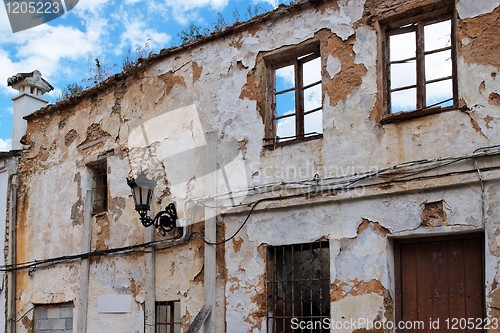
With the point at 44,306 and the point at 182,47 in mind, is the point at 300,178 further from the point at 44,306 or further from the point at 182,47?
the point at 44,306

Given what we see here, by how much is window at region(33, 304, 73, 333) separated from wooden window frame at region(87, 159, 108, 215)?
157cm

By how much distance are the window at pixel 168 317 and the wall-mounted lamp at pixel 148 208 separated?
37.5 inches

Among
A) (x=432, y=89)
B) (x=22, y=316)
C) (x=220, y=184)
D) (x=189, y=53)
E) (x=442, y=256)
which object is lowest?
(x=22, y=316)

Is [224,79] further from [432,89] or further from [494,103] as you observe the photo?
Result: [494,103]

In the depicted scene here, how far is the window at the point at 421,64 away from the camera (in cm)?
643

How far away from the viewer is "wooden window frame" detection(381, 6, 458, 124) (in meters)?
6.34

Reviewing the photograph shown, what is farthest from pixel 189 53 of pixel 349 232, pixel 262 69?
pixel 349 232

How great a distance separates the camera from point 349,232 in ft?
21.9

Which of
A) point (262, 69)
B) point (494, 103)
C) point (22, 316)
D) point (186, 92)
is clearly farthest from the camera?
point (22, 316)

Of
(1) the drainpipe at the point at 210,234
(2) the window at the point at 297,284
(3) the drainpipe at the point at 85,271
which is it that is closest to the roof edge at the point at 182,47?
(1) the drainpipe at the point at 210,234

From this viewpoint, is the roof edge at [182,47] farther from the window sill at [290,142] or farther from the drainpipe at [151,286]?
the drainpipe at [151,286]

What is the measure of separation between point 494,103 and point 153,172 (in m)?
4.68

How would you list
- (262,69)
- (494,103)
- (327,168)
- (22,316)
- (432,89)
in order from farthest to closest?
(22,316) → (262,69) → (327,168) → (432,89) → (494,103)

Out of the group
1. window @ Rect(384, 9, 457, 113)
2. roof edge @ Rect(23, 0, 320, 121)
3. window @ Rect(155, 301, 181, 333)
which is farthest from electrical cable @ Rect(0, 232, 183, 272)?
window @ Rect(384, 9, 457, 113)
